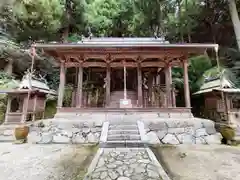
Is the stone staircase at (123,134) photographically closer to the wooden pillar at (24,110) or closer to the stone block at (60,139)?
the stone block at (60,139)

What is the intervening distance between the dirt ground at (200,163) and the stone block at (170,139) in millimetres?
778

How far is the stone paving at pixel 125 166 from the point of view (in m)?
3.50

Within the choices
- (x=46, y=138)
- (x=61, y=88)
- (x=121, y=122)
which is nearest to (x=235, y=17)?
(x=121, y=122)

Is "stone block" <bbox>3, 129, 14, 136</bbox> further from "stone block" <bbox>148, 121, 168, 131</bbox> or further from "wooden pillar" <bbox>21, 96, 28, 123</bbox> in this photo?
"stone block" <bbox>148, 121, 168, 131</bbox>

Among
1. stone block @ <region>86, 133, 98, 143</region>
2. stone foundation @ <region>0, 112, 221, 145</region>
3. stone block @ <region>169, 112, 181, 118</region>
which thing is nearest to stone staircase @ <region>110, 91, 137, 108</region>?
stone block @ <region>169, 112, 181, 118</region>

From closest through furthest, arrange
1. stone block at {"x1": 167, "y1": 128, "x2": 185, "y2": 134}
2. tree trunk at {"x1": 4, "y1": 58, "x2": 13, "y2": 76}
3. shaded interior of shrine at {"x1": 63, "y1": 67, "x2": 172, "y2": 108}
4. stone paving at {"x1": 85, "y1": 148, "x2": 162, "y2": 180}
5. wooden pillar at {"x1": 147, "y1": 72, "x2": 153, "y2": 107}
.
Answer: stone paving at {"x1": 85, "y1": 148, "x2": 162, "y2": 180}, stone block at {"x1": 167, "y1": 128, "x2": 185, "y2": 134}, shaded interior of shrine at {"x1": 63, "y1": 67, "x2": 172, "y2": 108}, wooden pillar at {"x1": 147, "y1": 72, "x2": 153, "y2": 107}, tree trunk at {"x1": 4, "y1": 58, "x2": 13, "y2": 76}

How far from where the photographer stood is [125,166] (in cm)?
393

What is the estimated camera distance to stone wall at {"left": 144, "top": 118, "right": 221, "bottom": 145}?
7051 mm

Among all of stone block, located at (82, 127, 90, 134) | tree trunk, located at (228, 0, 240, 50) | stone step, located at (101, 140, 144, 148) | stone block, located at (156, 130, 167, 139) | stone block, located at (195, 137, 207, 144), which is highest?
tree trunk, located at (228, 0, 240, 50)

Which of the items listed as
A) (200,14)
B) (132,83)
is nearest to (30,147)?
(132,83)

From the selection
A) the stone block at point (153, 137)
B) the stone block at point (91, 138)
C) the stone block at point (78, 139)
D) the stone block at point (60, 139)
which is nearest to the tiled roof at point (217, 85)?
the stone block at point (153, 137)

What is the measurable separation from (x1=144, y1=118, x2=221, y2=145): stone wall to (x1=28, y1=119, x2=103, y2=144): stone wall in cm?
227

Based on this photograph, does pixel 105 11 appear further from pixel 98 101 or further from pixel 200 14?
pixel 98 101

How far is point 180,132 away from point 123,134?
2.70 meters
